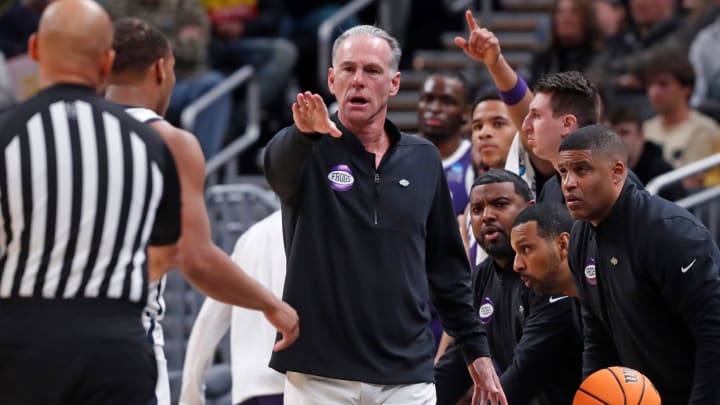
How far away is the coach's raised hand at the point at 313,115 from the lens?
556 centimetres

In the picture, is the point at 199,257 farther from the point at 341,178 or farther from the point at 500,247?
the point at 500,247

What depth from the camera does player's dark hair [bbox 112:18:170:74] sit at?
5.83 meters

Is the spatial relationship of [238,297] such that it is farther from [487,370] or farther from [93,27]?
[487,370]

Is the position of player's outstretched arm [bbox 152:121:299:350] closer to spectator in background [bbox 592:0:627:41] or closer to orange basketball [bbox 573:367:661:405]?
orange basketball [bbox 573:367:661:405]

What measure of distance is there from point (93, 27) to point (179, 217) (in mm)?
721

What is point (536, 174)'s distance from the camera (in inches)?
310

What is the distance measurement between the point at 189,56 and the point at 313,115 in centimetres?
835

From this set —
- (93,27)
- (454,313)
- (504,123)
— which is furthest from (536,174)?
(93,27)

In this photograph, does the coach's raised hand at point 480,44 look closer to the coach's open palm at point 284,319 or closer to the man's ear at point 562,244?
the man's ear at point 562,244

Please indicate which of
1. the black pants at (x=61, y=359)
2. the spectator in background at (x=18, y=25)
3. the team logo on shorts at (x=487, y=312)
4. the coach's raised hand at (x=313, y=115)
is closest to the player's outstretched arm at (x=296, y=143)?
the coach's raised hand at (x=313, y=115)

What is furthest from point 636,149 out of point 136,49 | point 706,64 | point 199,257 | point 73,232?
point 73,232

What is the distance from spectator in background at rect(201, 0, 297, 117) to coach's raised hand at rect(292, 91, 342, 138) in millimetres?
8870

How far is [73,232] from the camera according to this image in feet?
14.8

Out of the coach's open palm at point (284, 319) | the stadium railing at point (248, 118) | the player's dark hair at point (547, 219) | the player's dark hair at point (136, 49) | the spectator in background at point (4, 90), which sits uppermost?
the player's dark hair at point (136, 49)
